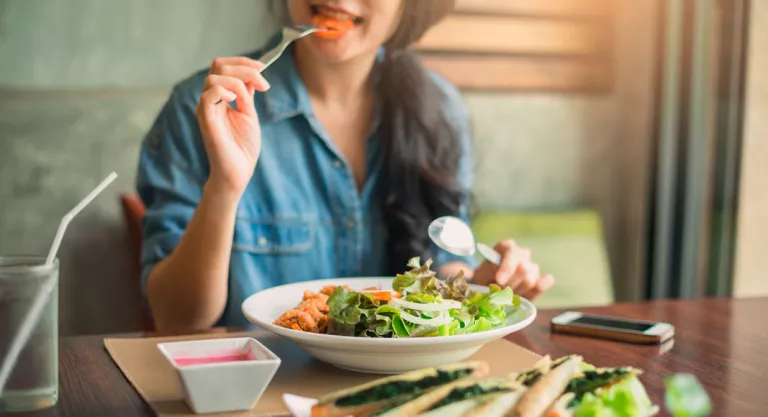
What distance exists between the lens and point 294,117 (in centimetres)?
172

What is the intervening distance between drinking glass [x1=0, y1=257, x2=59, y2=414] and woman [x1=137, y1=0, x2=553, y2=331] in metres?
0.54

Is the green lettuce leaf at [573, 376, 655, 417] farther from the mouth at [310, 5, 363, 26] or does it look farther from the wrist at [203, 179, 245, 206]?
the mouth at [310, 5, 363, 26]

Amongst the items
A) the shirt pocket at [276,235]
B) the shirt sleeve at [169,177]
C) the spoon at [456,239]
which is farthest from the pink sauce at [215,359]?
the shirt pocket at [276,235]

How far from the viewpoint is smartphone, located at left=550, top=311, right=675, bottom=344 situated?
1097 mm

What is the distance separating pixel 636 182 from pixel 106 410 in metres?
2.43

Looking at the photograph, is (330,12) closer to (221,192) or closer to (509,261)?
(221,192)

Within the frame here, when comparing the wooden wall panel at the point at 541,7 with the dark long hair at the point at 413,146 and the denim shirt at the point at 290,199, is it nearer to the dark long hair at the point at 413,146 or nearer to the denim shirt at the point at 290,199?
the dark long hair at the point at 413,146

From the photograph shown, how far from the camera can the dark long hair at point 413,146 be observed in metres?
1.77

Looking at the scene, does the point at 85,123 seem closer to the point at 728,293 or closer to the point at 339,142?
the point at 339,142

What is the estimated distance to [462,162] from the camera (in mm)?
1895

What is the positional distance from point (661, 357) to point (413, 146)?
0.90 m

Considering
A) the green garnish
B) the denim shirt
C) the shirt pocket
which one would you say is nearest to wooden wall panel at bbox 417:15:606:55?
the denim shirt

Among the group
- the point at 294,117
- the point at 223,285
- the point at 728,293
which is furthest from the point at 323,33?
the point at 728,293

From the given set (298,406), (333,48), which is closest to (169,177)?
(333,48)
